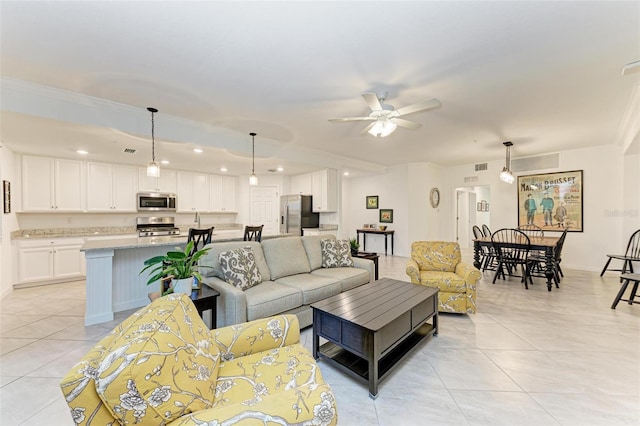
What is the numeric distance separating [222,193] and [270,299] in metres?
5.01

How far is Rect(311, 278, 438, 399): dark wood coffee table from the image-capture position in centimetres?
189

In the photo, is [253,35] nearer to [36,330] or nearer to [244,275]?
[244,275]

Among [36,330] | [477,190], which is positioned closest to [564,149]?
[477,190]

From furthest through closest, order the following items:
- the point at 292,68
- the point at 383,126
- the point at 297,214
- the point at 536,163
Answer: the point at 297,214
the point at 536,163
the point at 383,126
the point at 292,68

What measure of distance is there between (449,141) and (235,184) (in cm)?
520

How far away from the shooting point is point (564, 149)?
5.70 meters

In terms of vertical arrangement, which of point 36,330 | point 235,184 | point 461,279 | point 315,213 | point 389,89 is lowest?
point 36,330

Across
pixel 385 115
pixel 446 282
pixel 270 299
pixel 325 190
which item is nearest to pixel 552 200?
pixel 446 282

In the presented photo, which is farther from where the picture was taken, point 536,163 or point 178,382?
point 536,163

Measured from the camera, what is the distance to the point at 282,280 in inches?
122

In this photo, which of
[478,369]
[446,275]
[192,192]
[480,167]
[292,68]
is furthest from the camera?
[480,167]

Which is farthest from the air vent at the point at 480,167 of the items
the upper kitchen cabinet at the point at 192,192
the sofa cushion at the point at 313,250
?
the upper kitchen cabinet at the point at 192,192

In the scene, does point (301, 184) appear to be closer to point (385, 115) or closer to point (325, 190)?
point (325, 190)

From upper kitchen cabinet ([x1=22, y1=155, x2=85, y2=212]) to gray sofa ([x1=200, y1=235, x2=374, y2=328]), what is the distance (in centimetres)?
383
